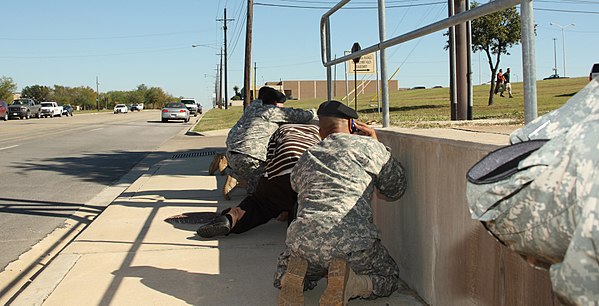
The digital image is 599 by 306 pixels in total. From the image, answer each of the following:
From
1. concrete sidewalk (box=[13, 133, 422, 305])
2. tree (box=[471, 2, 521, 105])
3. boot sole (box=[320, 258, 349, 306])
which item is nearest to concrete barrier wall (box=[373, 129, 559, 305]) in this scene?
concrete sidewalk (box=[13, 133, 422, 305])

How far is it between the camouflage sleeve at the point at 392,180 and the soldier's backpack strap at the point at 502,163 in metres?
2.41

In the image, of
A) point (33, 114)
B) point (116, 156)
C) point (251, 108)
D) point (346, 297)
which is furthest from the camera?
point (33, 114)

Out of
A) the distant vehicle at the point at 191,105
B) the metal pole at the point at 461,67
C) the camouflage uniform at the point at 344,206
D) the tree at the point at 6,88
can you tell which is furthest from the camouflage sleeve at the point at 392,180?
the tree at the point at 6,88

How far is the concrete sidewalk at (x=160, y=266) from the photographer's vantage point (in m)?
4.54

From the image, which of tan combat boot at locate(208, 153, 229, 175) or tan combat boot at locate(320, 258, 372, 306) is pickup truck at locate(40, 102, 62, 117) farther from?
tan combat boot at locate(320, 258, 372, 306)

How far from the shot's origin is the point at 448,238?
12.0 feet

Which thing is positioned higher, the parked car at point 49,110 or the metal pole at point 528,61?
the parked car at point 49,110

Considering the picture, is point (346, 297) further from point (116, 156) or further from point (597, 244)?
point (116, 156)

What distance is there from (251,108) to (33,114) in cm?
5990

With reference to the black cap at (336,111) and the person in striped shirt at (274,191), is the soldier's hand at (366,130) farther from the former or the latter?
the person in striped shirt at (274,191)

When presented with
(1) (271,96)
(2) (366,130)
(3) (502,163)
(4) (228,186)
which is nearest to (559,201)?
(3) (502,163)

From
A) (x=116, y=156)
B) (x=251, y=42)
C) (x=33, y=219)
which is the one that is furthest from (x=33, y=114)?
(x=33, y=219)

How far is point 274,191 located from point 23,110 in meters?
58.5

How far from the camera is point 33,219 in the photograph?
8.27m
